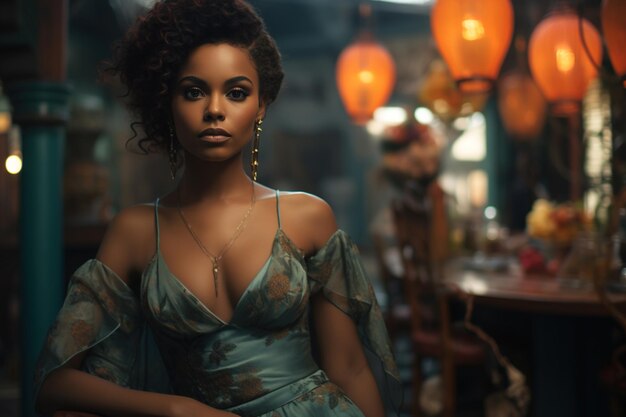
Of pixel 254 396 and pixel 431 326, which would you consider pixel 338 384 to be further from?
pixel 431 326

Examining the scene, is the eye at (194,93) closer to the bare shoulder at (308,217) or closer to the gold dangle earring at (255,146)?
the gold dangle earring at (255,146)

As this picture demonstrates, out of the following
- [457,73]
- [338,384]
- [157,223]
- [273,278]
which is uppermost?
[457,73]

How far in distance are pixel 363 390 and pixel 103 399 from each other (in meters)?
0.58

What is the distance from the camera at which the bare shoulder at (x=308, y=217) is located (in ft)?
5.30

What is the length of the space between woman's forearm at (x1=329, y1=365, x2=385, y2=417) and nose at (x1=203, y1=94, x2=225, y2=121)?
0.66 metres

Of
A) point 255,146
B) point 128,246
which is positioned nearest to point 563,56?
point 255,146

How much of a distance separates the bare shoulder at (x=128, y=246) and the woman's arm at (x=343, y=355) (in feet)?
1.37

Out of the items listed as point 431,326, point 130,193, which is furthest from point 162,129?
point 130,193

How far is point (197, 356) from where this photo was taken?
152cm

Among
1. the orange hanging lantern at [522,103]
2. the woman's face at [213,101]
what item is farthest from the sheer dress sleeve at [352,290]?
the orange hanging lantern at [522,103]

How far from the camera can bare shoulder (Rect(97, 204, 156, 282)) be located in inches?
61.9

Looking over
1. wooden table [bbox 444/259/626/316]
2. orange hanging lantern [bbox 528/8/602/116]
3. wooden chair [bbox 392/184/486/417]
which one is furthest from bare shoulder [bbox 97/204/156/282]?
orange hanging lantern [bbox 528/8/602/116]

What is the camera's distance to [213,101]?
145 centimetres

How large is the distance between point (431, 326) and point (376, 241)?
151cm
